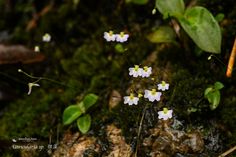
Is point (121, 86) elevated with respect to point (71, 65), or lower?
lower

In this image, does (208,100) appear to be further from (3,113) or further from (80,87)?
(3,113)

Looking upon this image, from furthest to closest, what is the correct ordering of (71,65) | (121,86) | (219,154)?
1. (71,65)
2. (121,86)
3. (219,154)

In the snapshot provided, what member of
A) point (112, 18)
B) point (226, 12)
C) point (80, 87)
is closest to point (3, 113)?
point (80, 87)

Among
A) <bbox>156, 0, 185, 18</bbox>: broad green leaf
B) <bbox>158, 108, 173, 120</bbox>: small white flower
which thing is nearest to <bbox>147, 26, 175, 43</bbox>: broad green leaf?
<bbox>156, 0, 185, 18</bbox>: broad green leaf

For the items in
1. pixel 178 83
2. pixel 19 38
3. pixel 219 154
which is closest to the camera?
pixel 219 154

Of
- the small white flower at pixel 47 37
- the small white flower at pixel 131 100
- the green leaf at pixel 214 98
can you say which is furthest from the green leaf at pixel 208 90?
the small white flower at pixel 47 37

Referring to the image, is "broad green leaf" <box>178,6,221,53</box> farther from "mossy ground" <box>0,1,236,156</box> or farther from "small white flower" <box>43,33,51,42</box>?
"small white flower" <box>43,33,51,42</box>
